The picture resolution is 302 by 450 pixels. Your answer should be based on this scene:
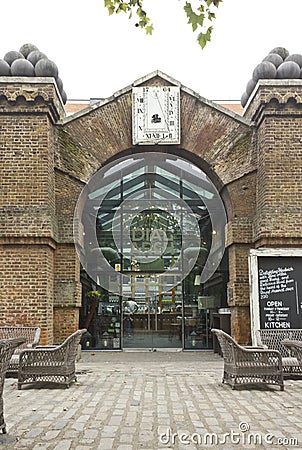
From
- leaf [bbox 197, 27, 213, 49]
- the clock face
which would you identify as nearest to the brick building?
the clock face

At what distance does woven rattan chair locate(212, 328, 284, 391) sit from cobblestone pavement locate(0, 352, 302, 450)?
15cm

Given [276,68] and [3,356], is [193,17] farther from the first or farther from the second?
[276,68]

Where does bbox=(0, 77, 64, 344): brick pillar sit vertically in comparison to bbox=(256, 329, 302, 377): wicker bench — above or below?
above

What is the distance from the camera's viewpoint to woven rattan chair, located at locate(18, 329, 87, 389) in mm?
7297

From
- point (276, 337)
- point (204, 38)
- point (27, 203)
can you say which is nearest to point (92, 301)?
point (27, 203)

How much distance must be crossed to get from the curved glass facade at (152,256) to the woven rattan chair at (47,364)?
5.91m

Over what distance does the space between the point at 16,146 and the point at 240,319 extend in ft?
17.7

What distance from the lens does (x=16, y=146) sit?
1024 cm

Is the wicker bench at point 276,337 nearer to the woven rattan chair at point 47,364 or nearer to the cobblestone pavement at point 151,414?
the cobblestone pavement at point 151,414

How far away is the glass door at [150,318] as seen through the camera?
13.6 metres

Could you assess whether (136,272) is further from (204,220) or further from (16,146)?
(16,146)

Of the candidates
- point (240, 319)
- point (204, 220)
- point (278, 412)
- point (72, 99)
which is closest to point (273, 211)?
point (240, 319)

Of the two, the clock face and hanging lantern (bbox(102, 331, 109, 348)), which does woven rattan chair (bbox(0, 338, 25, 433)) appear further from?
hanging lantern (bbox(102, 331, 109, 348))

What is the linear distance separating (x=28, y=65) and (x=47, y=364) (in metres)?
5.86
